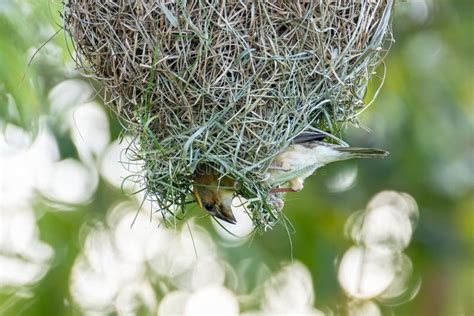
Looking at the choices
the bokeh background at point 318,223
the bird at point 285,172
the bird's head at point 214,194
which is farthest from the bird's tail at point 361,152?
the bokeh background at point 318,223

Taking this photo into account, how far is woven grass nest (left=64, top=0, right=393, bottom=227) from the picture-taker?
216 centimetres

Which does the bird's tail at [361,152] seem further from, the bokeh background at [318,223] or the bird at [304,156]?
the bokeh background at [318,223]

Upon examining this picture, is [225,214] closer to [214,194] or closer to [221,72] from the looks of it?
[214,194]

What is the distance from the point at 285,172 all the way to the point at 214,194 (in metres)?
0.19

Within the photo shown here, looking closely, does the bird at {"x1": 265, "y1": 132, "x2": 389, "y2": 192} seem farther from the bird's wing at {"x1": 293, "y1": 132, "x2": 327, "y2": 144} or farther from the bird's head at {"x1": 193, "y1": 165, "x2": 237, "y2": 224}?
the bird's head at {"x1": 193, "y1": 165, "x2": 237, "y2": 224}

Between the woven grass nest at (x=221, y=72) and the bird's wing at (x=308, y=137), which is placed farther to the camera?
the bird's wing at (x=308, y=137)

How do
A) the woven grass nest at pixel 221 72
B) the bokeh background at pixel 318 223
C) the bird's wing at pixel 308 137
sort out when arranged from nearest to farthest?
the woven grass nest at pixel 221 72
the bird's wing at pixel 308 137
the bokeh background at pixel 318 223

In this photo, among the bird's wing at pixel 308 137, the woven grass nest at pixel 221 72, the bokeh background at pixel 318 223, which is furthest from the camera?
the bokeh background at pixel 318 223

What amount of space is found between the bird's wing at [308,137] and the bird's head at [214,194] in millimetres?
198

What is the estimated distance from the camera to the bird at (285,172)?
2.26 meters

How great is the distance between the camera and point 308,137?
7.50 ft

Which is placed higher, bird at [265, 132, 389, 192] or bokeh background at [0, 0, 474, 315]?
bird at [265, 132, 389, 192]

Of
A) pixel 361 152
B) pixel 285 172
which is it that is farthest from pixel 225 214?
pixel 361 152

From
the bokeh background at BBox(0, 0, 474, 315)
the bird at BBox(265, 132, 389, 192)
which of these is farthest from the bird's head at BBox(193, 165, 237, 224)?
the bokeh background at BBox(0, 0, 474, 315)
